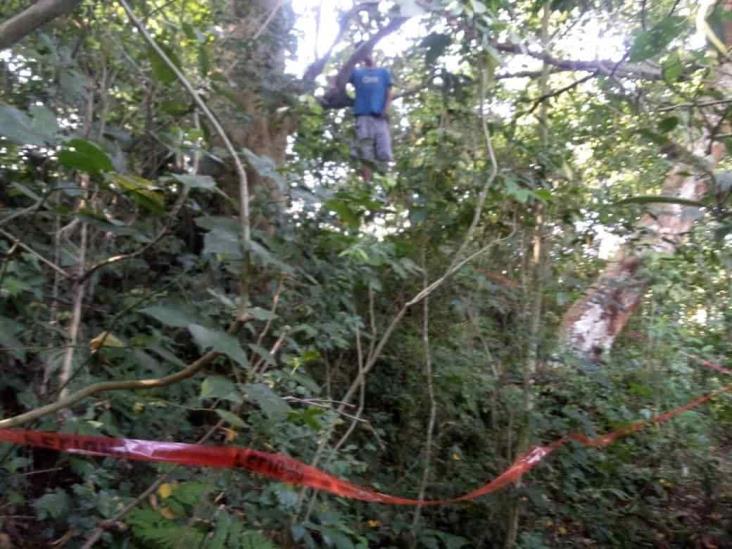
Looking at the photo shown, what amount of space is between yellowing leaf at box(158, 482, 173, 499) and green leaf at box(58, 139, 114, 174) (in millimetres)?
1588

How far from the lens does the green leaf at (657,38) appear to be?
236 cm

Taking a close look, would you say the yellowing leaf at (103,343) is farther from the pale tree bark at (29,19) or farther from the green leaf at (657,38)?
the green leaf at (657,38)

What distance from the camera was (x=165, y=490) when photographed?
310 cm

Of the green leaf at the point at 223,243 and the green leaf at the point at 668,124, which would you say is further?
the green leaf at the point at 668,124

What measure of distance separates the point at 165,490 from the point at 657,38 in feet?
7.57

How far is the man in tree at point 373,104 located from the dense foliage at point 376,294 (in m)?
0.29

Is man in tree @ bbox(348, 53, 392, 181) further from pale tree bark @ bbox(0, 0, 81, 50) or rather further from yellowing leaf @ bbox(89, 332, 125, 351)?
pale tree bark @ bbox(0, 0, 81, 50)

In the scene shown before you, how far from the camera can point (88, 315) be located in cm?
400

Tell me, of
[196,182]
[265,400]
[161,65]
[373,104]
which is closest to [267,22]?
[373,104]

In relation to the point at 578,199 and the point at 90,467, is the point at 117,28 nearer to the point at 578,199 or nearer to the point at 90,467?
the point at 90,467

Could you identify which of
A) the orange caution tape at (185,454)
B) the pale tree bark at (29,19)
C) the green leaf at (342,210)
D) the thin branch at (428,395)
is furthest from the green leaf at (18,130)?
the thin branch at (428,395)

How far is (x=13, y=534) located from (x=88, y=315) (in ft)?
3.89

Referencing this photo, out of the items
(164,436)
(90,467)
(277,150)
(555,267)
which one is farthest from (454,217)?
(90,467)

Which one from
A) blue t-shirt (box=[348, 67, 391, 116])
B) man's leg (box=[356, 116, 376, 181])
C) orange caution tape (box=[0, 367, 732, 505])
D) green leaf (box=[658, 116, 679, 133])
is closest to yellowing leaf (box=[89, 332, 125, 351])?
orange caution tape (box=[0, 367, 732, 505])
